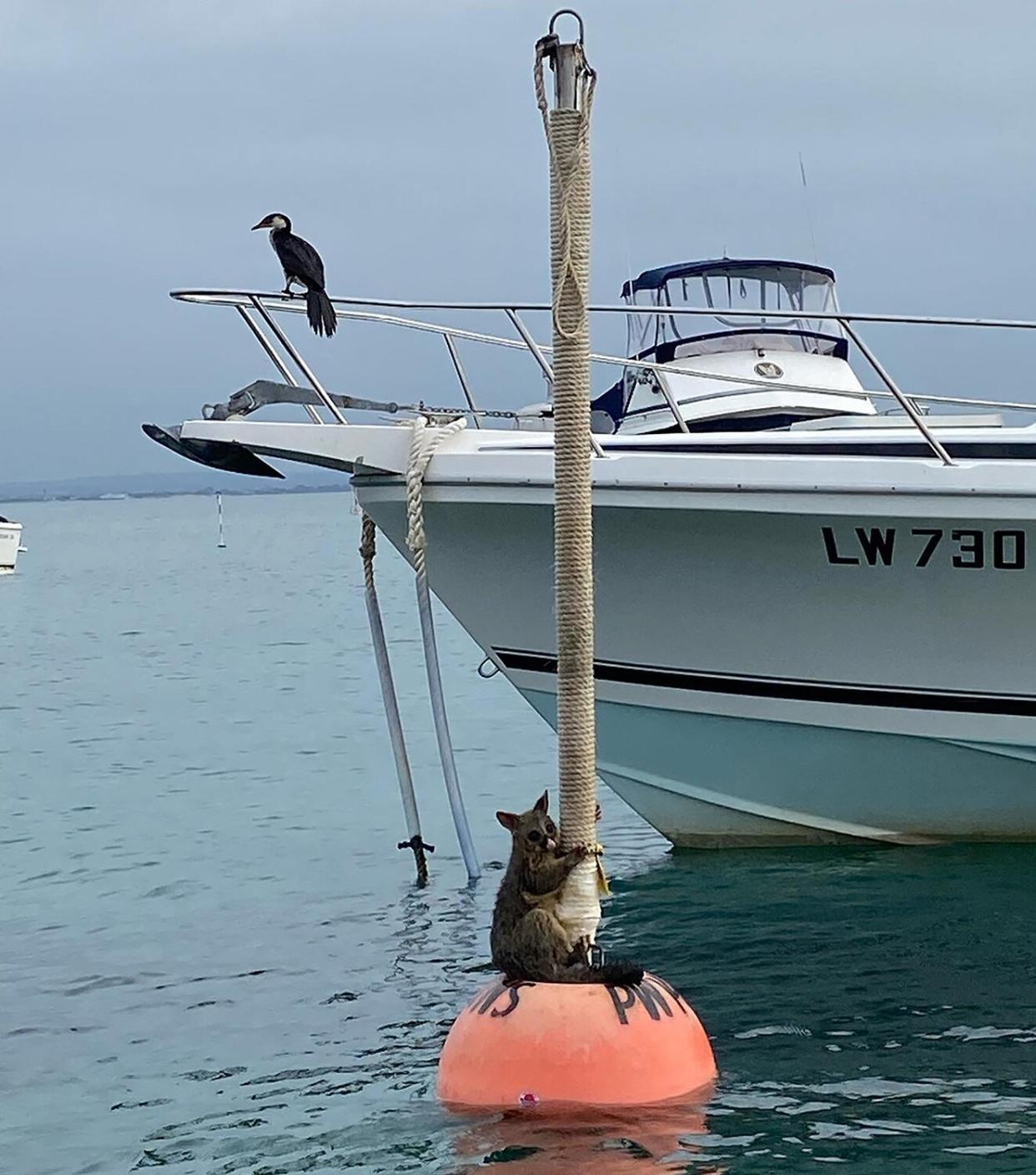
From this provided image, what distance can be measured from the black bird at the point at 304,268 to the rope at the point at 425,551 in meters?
0.73

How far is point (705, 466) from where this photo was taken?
8.24 meters

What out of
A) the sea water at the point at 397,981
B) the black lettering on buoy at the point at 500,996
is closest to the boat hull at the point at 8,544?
the sea water at the point at 397,981

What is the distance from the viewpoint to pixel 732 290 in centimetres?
1176

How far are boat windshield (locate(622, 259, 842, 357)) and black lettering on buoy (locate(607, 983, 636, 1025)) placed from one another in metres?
6.46

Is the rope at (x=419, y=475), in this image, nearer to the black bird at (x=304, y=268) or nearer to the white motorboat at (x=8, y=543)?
the black bird at (x=304, y=268)

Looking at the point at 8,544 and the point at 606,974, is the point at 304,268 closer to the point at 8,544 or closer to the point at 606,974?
the point at 606,974

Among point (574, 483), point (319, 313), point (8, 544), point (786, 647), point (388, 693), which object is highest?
point (8, 544)

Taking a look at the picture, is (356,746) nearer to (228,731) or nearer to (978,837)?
(228,731)

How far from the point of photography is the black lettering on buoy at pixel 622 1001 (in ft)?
18.0

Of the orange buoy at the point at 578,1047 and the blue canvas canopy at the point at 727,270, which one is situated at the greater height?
the blue canvas canopy at the point at 727,270

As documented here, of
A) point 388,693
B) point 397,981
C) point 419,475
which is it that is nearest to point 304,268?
A: point 419,475

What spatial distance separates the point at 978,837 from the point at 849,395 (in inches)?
89.1

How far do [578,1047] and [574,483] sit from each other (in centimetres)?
171

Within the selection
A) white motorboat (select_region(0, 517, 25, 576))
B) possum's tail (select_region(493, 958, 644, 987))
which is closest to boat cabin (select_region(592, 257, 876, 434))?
possum's tail (select_region(493, 958, 644, 987))
